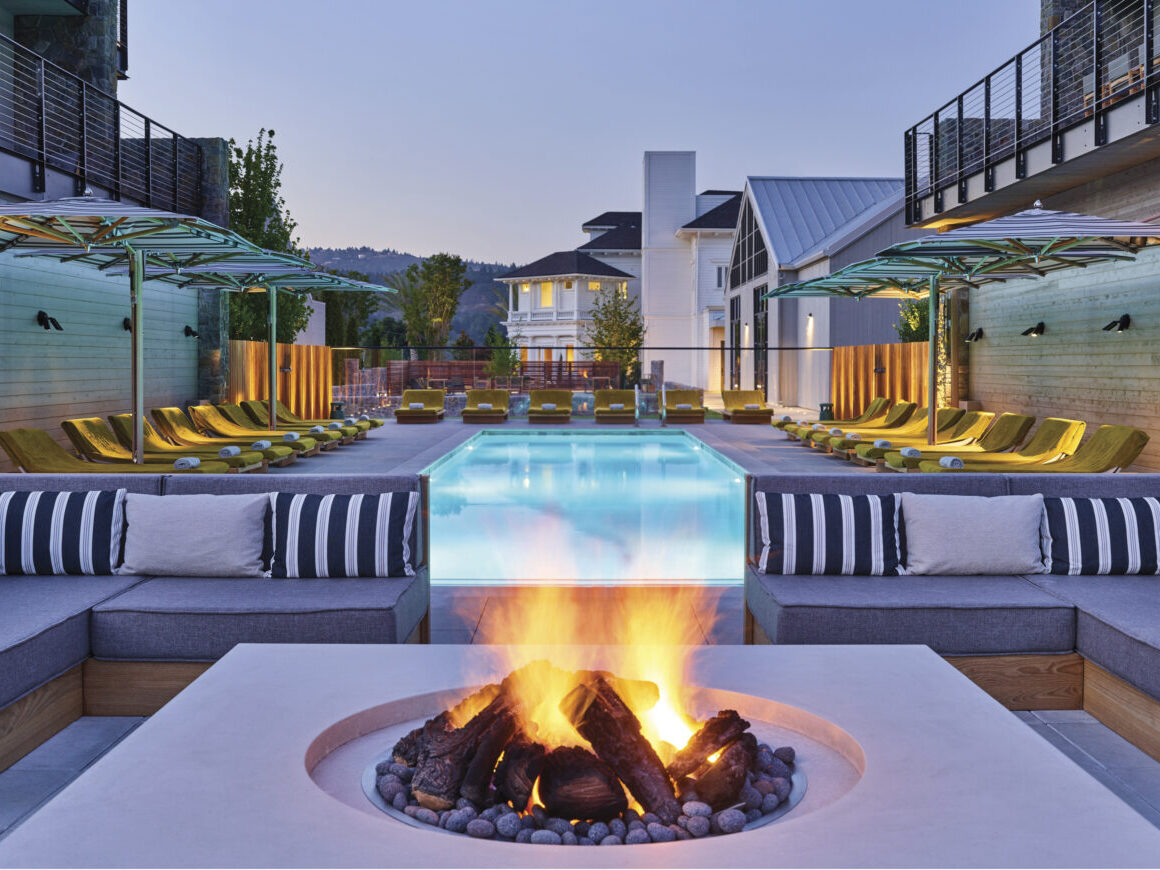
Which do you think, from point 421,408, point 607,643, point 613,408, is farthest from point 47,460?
point 613,408

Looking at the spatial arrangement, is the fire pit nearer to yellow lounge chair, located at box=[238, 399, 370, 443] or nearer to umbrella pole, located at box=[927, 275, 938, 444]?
umbrella pole, located at box=[927, 275, 938, 444]

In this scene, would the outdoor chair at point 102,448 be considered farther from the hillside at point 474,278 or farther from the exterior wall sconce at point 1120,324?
the hillside at point 474,278

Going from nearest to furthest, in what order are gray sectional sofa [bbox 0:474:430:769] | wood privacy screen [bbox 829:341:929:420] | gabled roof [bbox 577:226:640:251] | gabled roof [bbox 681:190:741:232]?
gray sectional sofa [bbox 0:474:430:769], wood privacy screen [bbox 829:341:929:420], gabled roof [bbox 681:190:741:232], gabled roof [bbox 577:226:640:251]

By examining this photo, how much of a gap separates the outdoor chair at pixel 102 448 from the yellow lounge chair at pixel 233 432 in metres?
2.05

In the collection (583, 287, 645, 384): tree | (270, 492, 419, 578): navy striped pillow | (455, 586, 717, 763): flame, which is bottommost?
(455, 586, 717, 763): flame

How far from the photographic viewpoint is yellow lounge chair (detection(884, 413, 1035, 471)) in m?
11.4

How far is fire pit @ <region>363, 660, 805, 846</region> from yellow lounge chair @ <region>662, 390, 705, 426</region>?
59.1 ft

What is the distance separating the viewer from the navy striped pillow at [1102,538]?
4.62 metres

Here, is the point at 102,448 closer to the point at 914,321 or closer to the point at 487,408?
the point at 487,408

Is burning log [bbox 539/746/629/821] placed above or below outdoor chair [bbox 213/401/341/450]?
below

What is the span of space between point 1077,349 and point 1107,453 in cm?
319

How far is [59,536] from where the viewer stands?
4637 mm

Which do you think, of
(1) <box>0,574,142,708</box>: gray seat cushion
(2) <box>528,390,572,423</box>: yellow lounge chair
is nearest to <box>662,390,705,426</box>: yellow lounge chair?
(2) <box>528,390,572,423</box>: yellow lounge chair

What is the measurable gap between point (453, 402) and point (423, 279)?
24.8 m
